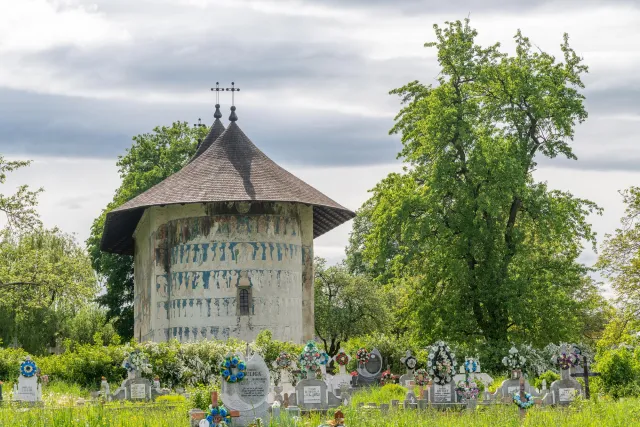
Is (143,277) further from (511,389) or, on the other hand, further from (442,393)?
(442,393)

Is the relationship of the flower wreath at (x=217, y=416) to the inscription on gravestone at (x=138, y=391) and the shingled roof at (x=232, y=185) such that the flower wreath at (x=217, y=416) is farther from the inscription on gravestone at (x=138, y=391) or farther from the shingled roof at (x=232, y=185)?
the shingled roof at (x=232, y=185)

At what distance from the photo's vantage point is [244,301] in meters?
40.8

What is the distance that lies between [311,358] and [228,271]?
47.4ft

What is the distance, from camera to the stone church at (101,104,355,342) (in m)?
40.7

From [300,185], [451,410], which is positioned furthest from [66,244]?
[451,410]

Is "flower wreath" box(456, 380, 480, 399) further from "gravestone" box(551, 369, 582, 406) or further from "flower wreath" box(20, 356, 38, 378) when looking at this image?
"flower wreath" box(20, 356, 38, 378)

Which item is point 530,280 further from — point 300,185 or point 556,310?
point 300,185

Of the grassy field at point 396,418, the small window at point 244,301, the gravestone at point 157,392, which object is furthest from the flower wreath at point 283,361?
the grassy field at point 396,418

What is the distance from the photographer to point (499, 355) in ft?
124

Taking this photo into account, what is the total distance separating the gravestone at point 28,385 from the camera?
27812 millimetres

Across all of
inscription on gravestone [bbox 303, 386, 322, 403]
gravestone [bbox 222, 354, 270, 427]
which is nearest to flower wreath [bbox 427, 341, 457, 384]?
inscription on gravestone [bbox 303, 386, 322, 403]

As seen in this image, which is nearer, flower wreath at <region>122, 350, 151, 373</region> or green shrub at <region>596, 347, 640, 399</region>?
green shrub at <region>596, 347, 640, 399</region>

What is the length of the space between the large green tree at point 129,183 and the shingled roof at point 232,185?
401 inches

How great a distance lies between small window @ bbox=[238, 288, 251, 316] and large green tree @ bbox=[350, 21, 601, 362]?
4855mm
